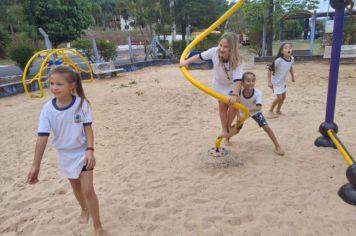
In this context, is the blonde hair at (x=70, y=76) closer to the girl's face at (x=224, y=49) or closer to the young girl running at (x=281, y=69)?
the girl's face at (x=224, y=49)

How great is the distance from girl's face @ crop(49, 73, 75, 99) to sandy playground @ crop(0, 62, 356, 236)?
49.0 inches

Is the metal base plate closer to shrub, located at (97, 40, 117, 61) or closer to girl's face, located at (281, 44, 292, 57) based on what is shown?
girl's face, located at (281, 44, 292, 57)

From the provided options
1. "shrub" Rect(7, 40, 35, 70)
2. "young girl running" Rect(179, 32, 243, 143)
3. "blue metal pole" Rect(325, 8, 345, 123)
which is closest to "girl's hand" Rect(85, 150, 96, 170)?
"young girl running" Rect(179, 32, 243, 143)

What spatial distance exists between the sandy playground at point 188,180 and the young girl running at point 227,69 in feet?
2.05

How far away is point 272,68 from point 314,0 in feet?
36.5

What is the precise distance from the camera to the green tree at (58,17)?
58.7 ft

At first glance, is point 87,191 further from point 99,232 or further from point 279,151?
point 279,151

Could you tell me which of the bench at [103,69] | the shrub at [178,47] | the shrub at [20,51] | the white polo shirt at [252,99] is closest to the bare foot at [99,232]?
the white polo shirt at [252,99]

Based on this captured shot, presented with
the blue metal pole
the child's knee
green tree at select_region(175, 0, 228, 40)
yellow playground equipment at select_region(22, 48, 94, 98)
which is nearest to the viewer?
the child's knee

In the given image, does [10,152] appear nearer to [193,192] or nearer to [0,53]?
[193,192]

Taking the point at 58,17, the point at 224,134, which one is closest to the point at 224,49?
the point at 224,134

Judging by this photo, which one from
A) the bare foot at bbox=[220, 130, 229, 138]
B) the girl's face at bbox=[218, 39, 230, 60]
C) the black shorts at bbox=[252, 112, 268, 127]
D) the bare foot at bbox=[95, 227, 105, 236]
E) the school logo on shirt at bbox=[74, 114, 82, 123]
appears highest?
the girl's face at bbox=[218, 39, 230, 60]

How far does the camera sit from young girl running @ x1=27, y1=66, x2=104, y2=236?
7.48 ft

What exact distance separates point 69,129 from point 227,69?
1922 millimetres
